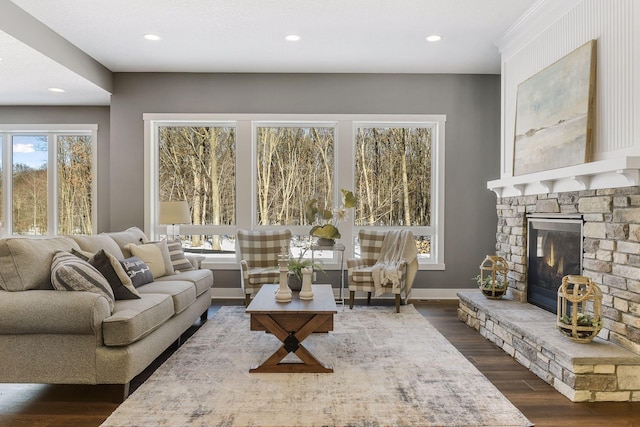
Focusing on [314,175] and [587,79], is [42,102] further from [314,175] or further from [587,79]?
[587,79]

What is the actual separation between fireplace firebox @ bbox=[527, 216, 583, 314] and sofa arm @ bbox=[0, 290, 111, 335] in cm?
347

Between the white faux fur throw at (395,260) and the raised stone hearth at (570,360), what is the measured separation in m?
1.35

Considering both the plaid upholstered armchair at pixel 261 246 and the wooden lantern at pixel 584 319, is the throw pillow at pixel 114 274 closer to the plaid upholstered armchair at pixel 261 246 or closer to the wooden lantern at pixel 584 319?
the plaid upholstered armchair at pixel 261 246

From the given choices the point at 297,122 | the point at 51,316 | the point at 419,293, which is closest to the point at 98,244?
the point at 51,316

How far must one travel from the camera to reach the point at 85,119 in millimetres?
6102

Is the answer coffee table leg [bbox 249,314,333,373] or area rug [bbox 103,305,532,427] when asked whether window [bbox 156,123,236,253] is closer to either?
area rug [bbox 103,305,532,427]

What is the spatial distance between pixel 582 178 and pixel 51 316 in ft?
11.9

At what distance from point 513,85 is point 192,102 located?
3821 mm

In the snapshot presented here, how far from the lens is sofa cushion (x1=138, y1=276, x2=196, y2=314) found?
3.40 metres

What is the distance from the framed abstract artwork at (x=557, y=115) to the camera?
10.1ft

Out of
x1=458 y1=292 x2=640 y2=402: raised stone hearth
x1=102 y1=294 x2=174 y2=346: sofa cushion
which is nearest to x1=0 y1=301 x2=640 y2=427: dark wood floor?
x1=458 y1=292 x2=640 y2=402: raised stone hearth

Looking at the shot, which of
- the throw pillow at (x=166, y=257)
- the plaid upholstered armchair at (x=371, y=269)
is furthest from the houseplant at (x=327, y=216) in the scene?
the throw pillow at (x=166, y=257)

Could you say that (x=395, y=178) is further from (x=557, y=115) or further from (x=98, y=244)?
(x=98, y=244)

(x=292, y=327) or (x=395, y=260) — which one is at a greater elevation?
(x=395, y=260)
